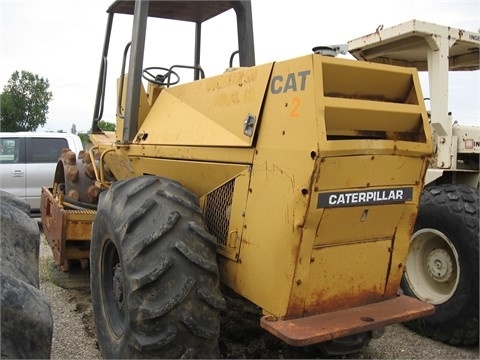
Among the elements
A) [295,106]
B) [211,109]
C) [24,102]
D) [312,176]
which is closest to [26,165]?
[211,109]

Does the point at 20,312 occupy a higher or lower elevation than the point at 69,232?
higher

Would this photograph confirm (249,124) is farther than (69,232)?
No

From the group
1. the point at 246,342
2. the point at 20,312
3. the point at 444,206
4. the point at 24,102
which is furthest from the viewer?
the point at 24,102

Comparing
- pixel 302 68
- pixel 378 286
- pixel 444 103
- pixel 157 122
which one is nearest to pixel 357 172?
pixel 302 68

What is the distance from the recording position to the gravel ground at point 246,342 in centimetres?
363

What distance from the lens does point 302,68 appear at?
2.56 metres

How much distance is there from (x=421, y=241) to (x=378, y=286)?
5.99 feet

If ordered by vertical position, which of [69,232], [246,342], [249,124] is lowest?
[246,342]

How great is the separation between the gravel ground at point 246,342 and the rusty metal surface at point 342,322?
817 millimetres

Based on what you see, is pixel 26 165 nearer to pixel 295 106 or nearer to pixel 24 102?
pixel 295 106

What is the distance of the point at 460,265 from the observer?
4.17 meters

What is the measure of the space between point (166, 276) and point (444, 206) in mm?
2707

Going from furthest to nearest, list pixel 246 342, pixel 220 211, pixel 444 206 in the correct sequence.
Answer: pixel 444 206 → pixel 246 342 → pixel 220 211

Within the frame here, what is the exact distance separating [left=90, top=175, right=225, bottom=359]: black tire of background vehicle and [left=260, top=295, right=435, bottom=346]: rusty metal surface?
1.15 feet
